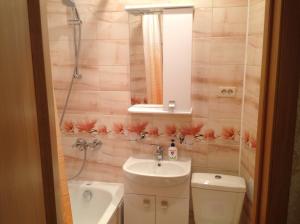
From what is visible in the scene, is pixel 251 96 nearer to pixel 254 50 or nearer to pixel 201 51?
pixel 254 50

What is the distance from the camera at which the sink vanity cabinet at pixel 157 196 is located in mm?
1997

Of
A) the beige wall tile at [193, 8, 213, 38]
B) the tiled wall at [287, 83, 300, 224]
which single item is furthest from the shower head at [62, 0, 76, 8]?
the tiled wall at [287, 83, 300, 224]

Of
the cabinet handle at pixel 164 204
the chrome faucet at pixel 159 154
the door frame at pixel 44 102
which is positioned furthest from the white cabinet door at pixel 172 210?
the door frame at pixel 44 102

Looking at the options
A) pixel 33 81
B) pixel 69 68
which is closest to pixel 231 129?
pixel 69 68

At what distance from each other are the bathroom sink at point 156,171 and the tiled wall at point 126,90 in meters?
0.12

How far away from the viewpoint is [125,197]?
2152 millimetres

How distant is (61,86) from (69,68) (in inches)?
7.0

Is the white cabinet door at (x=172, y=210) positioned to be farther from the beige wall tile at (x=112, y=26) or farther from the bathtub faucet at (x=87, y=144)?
the beige wall tile at (x=112, y=26)

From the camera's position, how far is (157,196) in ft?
6.82

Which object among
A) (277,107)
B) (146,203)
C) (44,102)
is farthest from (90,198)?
(277,107)

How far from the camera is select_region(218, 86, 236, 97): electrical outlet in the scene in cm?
211

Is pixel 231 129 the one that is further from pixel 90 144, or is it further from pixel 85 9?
pixel 85 9

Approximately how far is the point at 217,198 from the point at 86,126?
1.28m

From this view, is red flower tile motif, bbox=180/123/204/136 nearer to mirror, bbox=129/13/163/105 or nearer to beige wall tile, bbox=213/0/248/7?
mirror, bbox=129/13/163/105
